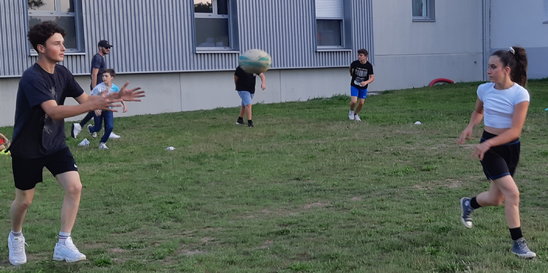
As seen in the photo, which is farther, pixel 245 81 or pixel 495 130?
pixel 245 81

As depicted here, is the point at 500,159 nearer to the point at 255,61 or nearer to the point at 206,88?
the point at 255,61

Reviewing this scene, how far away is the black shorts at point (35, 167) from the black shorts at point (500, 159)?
3.28 m

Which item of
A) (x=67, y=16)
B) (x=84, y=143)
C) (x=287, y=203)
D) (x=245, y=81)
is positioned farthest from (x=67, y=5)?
(x=287, y=203)

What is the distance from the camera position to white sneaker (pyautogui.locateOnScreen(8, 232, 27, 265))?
6169 mm

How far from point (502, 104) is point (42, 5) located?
14279 millimetres

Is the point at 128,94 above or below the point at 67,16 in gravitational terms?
below

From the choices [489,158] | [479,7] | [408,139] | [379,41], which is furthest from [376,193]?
[479,7]

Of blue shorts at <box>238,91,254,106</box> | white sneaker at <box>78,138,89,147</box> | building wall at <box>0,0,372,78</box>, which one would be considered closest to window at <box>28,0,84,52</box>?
building wall at <box>0,0,372,78</box>

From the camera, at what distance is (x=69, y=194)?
6.07 metres

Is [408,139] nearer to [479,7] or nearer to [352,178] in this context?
[352,178]

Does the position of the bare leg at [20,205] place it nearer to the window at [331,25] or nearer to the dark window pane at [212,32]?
the dark window pane at [212,32]

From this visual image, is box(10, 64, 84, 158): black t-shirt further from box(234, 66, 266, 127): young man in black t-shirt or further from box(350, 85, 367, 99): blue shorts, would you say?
box(350, 85, 367, 99): blue shorts

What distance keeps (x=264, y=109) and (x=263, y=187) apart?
10529 mm

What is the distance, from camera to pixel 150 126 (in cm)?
1664
